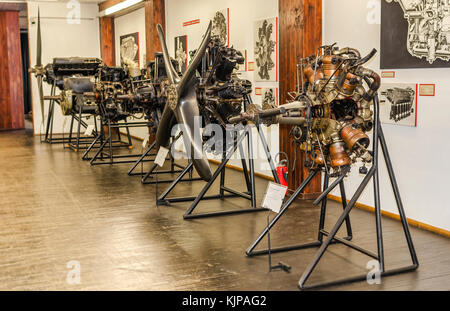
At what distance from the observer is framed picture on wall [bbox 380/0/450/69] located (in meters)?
4.49

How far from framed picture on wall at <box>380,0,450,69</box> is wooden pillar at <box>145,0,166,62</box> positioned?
6.16m

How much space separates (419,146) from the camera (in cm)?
486

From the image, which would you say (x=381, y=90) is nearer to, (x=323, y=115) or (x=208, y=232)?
(x=323, y=115)

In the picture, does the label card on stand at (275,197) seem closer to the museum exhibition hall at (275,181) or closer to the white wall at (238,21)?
the museum exhibition hall at (275,181)

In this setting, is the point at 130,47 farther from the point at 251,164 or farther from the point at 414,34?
the point at 414,34

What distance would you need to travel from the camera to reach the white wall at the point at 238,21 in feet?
24.0

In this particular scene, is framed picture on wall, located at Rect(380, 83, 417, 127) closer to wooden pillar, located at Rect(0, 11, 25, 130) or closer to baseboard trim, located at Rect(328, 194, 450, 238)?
baseboard trim, located at Rect(328, 194, 450, 238)

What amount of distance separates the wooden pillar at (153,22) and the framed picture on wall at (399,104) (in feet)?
20.4

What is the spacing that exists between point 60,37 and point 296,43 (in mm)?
9663

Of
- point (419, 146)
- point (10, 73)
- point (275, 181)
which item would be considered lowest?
point (275, 181)

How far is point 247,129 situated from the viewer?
17.3 feet

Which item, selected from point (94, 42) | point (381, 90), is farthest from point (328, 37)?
point (94, 42)

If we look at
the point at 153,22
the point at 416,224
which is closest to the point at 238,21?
the point at 153,22
